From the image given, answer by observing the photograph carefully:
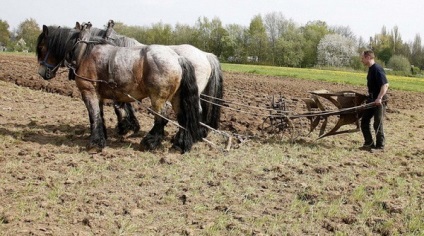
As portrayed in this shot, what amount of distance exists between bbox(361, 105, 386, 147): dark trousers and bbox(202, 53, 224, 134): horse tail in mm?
2868

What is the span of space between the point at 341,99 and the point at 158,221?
532 cm

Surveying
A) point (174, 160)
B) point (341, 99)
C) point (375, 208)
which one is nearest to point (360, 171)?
point (375, 208)

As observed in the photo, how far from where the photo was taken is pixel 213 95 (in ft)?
26.6

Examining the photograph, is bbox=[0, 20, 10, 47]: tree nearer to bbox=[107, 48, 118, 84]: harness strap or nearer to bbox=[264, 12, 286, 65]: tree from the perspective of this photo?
bbox=[264, 12, 286, 65]: tree

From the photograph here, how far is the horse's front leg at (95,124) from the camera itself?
6.89 metres

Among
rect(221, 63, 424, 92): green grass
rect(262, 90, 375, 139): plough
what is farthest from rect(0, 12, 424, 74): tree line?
rect(262, 90, 375, 139): plough

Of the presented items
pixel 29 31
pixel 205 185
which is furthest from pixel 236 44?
pixel 205 185

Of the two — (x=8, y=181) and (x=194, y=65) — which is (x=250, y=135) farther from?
(x=8, y=181)

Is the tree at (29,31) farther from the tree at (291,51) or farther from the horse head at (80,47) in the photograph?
the horse head at (80,47)

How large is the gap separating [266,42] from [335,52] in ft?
38.5

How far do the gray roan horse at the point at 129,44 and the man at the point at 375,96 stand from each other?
2.86 meters

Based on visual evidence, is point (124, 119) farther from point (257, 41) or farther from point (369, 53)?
point (257, 41)

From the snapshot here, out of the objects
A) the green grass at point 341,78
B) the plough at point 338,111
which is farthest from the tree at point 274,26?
the plough at point 338,111

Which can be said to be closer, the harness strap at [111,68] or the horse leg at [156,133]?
the harness strap at [111,68]
